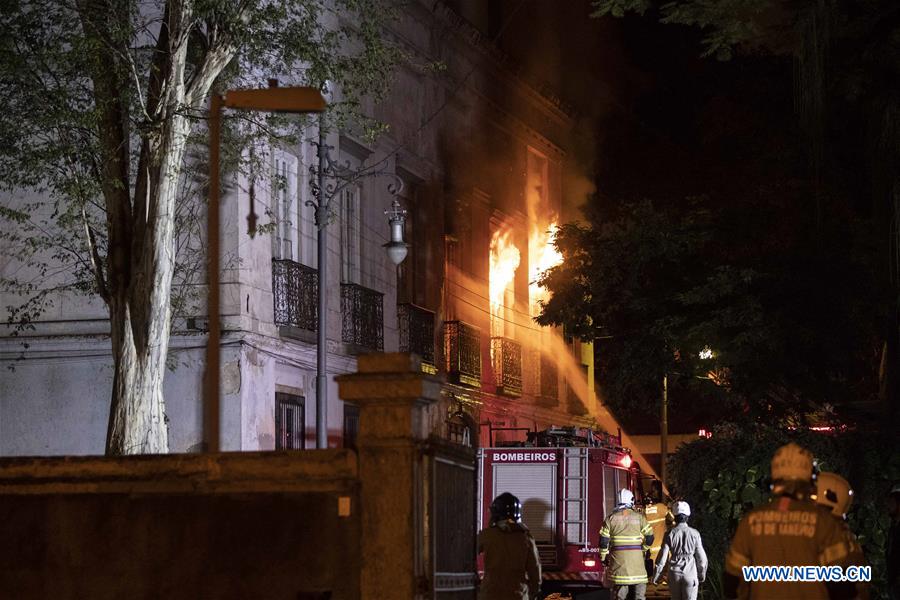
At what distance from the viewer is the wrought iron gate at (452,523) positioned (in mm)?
9336

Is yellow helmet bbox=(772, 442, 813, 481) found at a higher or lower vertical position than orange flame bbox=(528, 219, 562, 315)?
lower

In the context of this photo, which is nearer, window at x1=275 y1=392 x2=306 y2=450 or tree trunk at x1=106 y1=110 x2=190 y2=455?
tree trunk at x1=106 y1=110 x2=190 y2=455

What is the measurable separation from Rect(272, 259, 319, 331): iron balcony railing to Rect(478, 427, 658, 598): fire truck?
4428mm

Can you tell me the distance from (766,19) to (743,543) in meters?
9.22

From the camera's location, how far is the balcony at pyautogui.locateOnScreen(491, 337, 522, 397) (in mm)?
34375

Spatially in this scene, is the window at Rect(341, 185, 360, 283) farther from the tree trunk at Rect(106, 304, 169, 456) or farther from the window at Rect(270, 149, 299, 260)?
A: the tree trunk at Rect(106, 304, 169, 456)

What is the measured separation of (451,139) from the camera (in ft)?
106

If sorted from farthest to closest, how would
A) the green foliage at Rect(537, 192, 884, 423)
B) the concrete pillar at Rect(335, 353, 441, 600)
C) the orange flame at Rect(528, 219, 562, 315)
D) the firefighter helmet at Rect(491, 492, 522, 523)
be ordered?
the orange flame at Rect(528, 219, 562, 315) → the green foliage at Rect(537, 192, 884, 423) → the firefighter helmet at Rect(491, 492, 522, 523) → the concrete pillar at Rect(335, 353, 441, 600)

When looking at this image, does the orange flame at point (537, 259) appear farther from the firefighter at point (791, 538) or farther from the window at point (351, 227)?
the firefighter at point (791, 538)

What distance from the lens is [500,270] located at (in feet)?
117

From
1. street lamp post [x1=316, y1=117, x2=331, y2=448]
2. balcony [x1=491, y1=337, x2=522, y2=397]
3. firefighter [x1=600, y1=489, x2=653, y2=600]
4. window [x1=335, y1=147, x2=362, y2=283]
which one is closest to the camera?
Answer: firefighter [x1=600, y1=489, x2=653, y2=600]

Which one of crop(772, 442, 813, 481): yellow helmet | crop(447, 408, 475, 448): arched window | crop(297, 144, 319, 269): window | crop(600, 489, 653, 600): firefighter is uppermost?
crop(297, 144, 319, 269): window

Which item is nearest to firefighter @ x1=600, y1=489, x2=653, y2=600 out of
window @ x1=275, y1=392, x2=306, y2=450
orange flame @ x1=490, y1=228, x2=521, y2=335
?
window @ x1=275, y1=392, x2=306, y2=450

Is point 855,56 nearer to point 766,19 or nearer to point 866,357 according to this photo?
point 766,19
